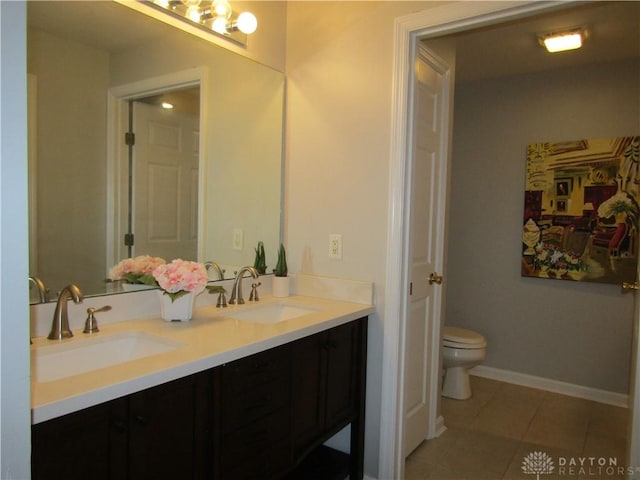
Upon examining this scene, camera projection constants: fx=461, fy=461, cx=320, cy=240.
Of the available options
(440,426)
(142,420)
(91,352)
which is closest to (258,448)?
(142,420)

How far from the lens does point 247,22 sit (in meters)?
1.99

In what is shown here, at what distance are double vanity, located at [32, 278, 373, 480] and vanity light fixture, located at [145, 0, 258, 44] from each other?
47.1 inches

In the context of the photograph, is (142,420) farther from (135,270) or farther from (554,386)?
(554,386)

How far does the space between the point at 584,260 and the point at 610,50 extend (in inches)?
54.5

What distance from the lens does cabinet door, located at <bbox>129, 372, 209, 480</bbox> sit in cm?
114

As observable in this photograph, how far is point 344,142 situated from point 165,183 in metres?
0.82

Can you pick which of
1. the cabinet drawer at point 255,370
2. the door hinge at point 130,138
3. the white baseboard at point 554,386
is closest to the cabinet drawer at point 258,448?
the cabinet drawer at point 255,370

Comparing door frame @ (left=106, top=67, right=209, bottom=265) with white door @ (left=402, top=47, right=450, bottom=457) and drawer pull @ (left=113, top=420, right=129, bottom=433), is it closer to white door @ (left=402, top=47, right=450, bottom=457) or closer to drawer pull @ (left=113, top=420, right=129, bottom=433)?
drawer pull @ (left=113, top=420, right=129, bottom=433)

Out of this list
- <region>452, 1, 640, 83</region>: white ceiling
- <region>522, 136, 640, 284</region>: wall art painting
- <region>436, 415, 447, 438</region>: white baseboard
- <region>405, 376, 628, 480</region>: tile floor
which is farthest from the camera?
<region>522, 136, 640, 284</region>: wall art painting

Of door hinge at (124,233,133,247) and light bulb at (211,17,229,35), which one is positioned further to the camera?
light bulb at (211,17,229,35)

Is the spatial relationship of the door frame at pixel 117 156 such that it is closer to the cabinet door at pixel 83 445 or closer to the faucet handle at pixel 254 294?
the faucet handle at pixel 254 294

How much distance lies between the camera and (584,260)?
3244 millimetres

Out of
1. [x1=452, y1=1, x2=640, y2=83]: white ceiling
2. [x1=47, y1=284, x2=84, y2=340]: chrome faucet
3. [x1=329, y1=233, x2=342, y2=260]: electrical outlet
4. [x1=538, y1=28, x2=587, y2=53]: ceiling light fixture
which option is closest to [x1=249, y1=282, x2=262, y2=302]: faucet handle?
[x1=329, y1=233, x2=342, y2=260]: electrical outlet

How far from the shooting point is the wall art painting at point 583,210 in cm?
309
